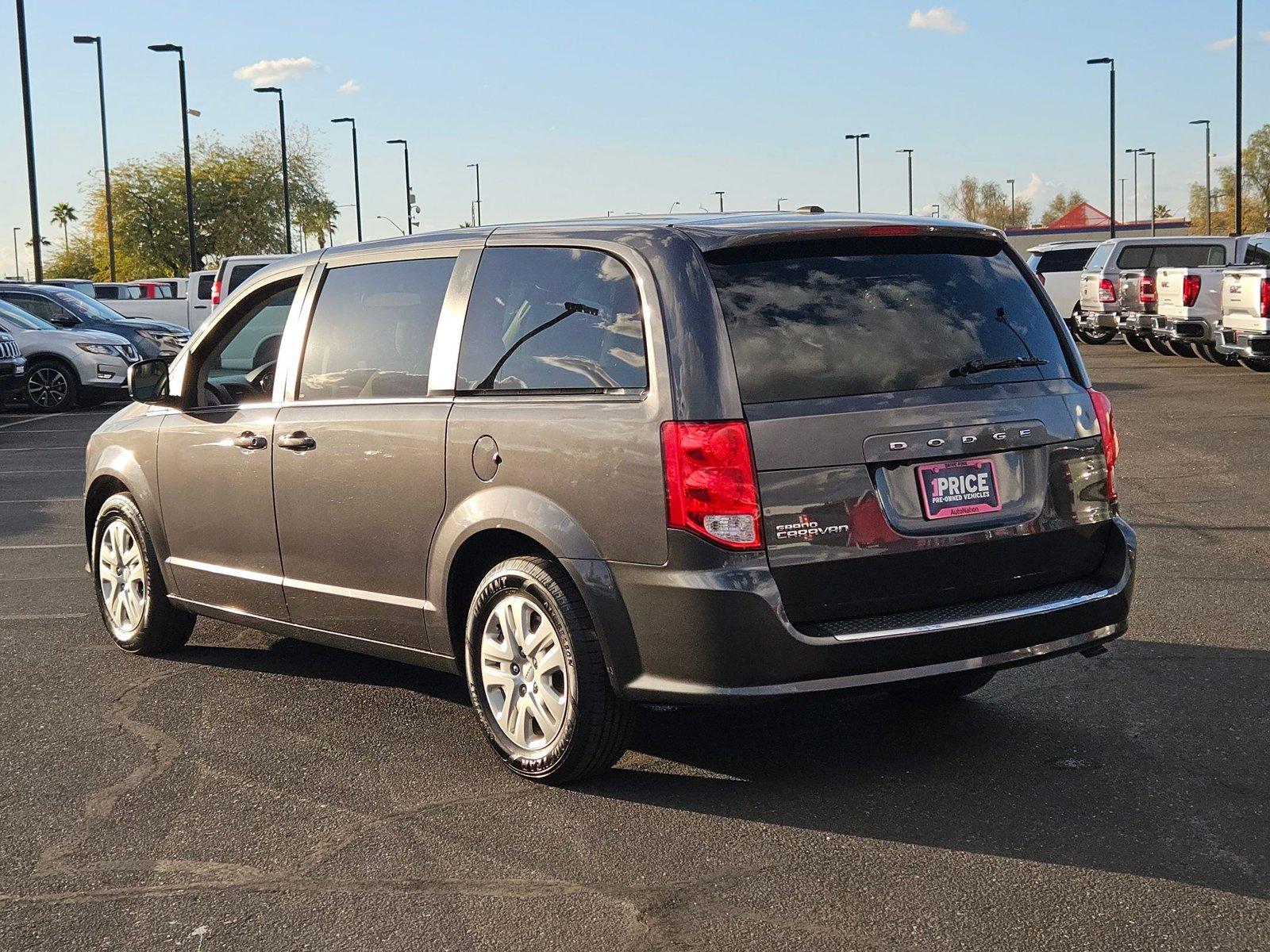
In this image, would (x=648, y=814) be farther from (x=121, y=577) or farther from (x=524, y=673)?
(x=121, y=577)

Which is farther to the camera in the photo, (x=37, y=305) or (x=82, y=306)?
(x=82, y=306)

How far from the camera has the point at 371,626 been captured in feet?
18.3

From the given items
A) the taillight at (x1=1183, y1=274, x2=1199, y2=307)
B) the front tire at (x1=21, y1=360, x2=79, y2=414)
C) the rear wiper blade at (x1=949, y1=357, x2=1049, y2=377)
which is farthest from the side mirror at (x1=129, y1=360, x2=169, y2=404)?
the taillight at (x1=1183, y1=274, x2=1199, y2=307)

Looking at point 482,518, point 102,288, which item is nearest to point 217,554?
point 482,518

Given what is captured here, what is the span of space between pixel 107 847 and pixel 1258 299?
60.3 ft

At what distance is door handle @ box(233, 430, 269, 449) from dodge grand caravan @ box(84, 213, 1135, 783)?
0.73 ft

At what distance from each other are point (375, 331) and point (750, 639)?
6.52 feet

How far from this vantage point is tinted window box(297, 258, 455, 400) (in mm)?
5418

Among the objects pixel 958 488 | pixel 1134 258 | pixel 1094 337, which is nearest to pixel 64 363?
pixel 1134 258

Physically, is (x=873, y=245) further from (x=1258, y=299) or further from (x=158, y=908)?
(x=1258, y=299)

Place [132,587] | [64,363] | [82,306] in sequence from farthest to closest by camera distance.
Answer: [82,306] < [64,363] < [132,587]

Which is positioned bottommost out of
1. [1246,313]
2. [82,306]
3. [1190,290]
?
[1246,313]

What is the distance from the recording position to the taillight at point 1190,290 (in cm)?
2359

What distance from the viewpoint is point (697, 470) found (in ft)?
14.6
